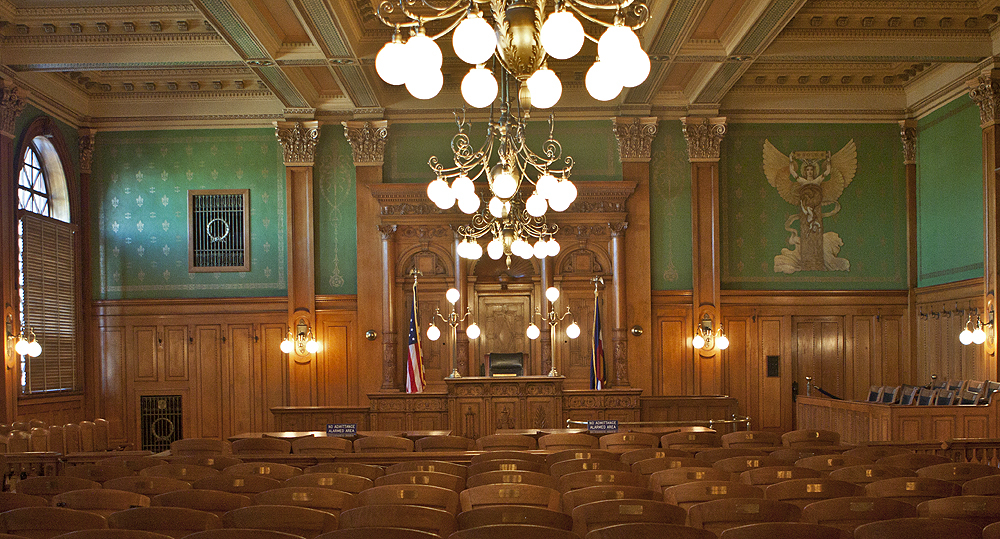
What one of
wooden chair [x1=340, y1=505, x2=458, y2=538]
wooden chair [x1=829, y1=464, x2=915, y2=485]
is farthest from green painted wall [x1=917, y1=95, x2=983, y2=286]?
wooden chair [x1=340, y1=505, x2=458, y2=538]

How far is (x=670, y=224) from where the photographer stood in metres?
15.9

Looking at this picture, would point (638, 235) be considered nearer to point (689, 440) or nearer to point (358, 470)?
point (689, 440)

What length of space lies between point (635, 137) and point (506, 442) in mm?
8654

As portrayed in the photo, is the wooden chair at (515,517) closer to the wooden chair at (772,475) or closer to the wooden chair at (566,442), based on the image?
the wooden chair at (772,475)

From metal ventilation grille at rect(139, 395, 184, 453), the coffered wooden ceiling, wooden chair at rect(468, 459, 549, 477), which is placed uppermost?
the coffered wooden ceiling

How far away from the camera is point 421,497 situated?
183 inches

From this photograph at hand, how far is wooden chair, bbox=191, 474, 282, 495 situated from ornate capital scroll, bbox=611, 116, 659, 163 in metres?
11.7

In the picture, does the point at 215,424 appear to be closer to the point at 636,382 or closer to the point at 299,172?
the point at 299,172

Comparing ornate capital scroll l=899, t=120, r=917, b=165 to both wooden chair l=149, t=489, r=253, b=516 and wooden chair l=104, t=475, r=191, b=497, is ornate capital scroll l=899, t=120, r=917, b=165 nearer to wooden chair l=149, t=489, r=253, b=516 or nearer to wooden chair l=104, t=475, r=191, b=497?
wooden chair l=104, t=475, r=191, b=497

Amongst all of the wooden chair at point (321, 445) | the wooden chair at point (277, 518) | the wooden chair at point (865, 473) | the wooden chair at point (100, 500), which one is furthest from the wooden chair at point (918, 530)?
the wooden chair at point (321, 445)

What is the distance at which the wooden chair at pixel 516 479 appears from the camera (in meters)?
5.29

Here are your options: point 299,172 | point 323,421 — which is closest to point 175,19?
point 299,172

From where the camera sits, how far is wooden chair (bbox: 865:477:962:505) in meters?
4.88

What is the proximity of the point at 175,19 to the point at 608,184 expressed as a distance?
786 cm
